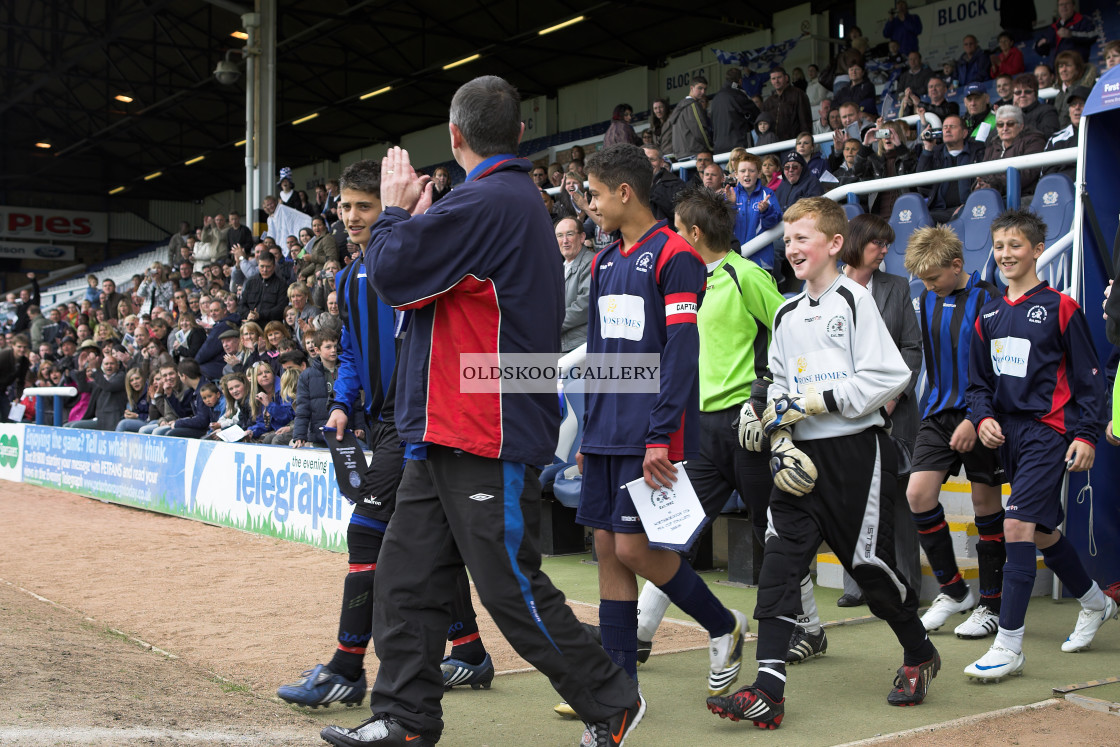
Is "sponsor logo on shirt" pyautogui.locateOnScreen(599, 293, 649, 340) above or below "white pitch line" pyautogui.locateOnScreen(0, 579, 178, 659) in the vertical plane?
above

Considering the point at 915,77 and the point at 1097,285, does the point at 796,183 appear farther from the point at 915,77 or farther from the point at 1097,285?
the point at 1097,285

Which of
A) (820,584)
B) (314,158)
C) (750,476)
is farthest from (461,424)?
(314,158)

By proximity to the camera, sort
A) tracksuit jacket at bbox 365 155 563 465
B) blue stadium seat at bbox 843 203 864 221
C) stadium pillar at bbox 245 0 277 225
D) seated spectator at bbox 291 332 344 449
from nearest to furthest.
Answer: tracksuit jacket at bbox 365 155 563 465 < seated spectator at bbox 291 332 344 449 < blue stadium seat at bbox 843 203 864 221 < stadium pillar at bbox 245 0 277 225

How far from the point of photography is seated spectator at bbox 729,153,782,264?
962cm

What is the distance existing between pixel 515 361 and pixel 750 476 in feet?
5.47

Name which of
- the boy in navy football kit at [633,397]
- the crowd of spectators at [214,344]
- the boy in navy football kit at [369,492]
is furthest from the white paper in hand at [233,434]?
the boy in navy football kit at [633,397]

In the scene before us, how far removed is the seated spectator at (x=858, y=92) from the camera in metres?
14.0

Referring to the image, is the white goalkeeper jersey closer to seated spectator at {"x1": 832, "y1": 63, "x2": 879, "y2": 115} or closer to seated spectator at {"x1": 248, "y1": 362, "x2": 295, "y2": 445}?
seated spectator at {"x1": 248, "y1": 362, "x2": 295, "y2": 445}

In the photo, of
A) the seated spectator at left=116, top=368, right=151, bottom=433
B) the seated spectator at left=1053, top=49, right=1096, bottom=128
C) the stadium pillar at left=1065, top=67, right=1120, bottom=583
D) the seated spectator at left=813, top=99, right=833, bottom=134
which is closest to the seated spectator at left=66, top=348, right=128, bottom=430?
the seated spectator at left=116, top=368, right=151, bottom=433

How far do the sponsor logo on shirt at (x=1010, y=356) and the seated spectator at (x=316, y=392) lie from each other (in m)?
5.65

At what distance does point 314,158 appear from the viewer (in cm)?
4078

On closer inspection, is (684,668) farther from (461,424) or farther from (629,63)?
(629,63)

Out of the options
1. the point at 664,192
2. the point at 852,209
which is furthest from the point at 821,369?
the point at 664,192

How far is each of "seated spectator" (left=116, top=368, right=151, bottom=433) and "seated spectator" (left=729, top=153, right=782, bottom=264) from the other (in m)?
8.71
